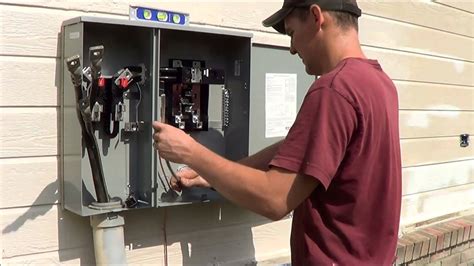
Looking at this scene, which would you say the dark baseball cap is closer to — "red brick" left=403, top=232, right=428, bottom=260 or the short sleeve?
the short sleeve

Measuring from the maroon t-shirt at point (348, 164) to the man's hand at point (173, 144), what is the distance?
32 cm

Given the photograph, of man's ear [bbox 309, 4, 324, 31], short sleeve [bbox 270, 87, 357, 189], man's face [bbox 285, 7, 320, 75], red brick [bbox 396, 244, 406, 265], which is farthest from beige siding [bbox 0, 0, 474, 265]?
short sleeve [bbox 270, 87, 357, 189]

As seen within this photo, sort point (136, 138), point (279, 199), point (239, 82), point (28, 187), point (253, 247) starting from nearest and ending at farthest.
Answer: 1. point (279, 199)
2. point (28, 187)
3. point (136, 138)
4. point (239, 82)
5. point (253, 247)

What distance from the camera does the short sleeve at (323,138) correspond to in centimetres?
192

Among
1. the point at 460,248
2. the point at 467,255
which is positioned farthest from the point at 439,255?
the point at 467,255

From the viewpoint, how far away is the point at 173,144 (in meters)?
2.10

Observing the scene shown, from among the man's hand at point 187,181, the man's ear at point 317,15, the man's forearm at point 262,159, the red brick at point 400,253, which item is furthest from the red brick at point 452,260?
the man's ear at point 317,15

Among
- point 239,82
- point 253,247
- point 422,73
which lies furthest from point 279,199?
point 422,73

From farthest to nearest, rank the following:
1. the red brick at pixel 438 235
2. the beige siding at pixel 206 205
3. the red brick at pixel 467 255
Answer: the red brick at pixel 467 255, the red brick at pixel 438 235, the beige siding at pixel 206 205

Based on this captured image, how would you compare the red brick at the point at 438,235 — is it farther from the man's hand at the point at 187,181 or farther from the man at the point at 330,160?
the man at the point at 330,160

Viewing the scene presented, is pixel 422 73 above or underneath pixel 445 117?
above

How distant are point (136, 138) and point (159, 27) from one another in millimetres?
608

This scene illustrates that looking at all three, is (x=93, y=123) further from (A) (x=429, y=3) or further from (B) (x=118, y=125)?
(A) (x=429, y=3)

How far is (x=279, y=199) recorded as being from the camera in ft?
6.50
